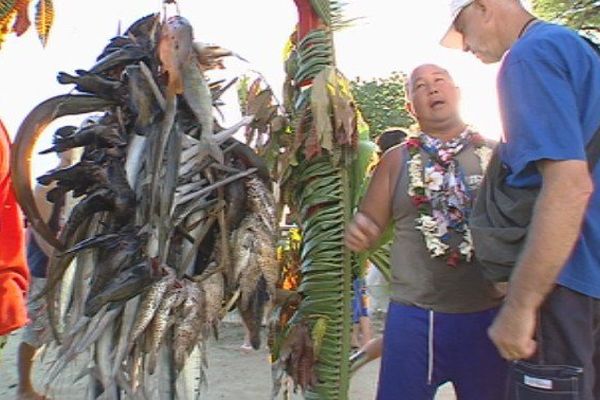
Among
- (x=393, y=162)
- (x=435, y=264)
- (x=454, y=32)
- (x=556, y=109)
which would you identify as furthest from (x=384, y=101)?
(x=556, y=109)

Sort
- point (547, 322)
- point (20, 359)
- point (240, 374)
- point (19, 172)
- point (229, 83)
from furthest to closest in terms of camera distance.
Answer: point (240, 374), point (20, 359), point (229, 83), point (19, 172), point (547, 322)

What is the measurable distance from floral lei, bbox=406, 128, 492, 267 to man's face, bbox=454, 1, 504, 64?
72 cm

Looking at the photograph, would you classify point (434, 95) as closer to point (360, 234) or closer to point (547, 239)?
point (360, 234)

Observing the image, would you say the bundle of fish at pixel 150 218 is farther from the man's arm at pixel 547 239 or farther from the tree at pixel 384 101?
the tree at pixel 384 101

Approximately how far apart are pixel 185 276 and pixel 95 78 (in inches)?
26.8

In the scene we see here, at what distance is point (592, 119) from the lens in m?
1.74

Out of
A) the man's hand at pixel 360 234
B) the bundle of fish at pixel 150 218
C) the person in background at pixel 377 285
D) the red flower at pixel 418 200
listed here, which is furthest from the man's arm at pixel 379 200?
the bundle of fish at pixel 150 218

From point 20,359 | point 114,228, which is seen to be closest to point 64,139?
point 114,228

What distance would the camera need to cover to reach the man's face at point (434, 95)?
2.75 metres

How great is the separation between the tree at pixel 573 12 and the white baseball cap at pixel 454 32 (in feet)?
3.45

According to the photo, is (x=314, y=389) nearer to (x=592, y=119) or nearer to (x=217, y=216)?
(x=217, y=216)

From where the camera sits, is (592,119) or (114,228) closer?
(592,119)

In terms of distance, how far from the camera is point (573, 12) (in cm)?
328

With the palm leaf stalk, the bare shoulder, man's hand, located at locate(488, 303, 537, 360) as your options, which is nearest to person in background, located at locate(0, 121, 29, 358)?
the palm leaf stalk
